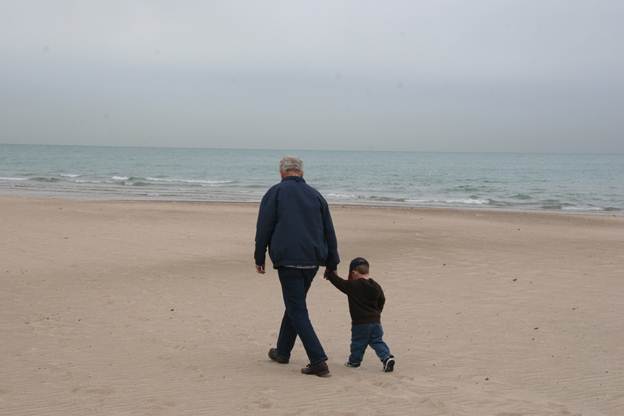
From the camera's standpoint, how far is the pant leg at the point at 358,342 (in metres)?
5.45

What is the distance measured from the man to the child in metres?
0.27

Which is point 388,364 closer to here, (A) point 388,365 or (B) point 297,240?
(A) point 388,365

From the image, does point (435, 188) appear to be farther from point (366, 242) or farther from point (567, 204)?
point (366, 242)

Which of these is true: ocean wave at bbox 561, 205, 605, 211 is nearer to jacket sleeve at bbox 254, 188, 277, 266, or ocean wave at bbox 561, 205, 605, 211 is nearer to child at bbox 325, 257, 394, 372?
child at bbox 325, 257, 394, 372

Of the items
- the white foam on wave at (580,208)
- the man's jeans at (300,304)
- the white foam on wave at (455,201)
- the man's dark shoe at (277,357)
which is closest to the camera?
the man's jeans at (300,304)

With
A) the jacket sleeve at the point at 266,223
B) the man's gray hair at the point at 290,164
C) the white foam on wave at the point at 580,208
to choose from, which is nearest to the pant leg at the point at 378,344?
the jacket sleeve at the point at 266,223

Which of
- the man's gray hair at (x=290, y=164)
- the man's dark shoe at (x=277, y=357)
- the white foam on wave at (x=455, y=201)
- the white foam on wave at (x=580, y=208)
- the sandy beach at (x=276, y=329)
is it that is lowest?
the white foam on wave at (x=455, y=201)

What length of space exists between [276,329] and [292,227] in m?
2.20

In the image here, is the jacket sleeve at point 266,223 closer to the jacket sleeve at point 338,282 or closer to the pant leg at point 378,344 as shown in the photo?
the jacket sleeve at point 338,282

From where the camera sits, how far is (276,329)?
6941 mm

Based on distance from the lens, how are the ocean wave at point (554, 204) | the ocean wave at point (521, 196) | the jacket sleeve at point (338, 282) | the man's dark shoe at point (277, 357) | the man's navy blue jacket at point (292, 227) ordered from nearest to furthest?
1. the man's navy blue jacket at point (292, 227)
2. the jacket sleeve at point (338, 282)
3. the man's dark shoe at point (277, 357)
4. the ocean wave at point (554, 204)
5. the ocean wave at point (521, 196)

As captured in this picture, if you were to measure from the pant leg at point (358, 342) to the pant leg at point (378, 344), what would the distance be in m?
0.05

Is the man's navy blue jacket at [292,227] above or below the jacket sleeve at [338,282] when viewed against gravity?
above

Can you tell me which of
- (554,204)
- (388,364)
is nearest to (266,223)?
(388,364)
